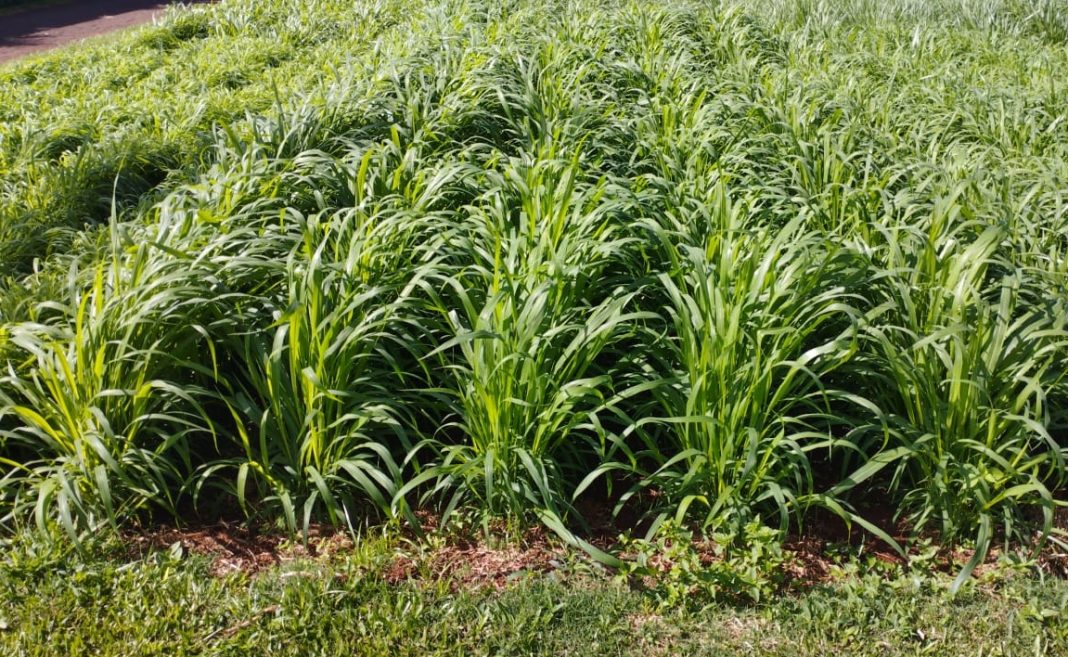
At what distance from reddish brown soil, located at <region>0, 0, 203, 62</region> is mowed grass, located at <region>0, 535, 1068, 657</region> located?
9585 mm

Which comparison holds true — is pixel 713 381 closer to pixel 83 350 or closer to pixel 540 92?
pixel 83 350

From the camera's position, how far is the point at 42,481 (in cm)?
289

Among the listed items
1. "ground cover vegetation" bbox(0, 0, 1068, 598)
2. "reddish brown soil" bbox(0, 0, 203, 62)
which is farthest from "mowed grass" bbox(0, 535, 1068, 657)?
"reddish brown soil" bbox(0, 0, 203, 62)

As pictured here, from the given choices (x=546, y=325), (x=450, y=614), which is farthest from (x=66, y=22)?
(x=450, y=614)

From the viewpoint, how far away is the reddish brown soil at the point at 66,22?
1144cm

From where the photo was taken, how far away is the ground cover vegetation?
114 inches

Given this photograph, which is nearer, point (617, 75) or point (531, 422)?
point (531, 422)

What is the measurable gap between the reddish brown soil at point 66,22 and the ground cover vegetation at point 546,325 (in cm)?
765

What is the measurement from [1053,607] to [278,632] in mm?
2130

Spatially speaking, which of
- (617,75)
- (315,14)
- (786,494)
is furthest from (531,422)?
(315,14)

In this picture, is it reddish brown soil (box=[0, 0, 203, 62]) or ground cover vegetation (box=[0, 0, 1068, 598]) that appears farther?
reddish brown soil (box=[0, 0, 203, 62])

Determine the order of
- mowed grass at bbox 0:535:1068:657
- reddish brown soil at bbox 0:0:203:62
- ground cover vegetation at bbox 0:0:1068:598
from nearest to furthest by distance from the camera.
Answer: mowed grass at bbox 0:535:1068:657 < ground cover vegetation at bbox 0:0:1068:598 < reddish brown soil at bbox 0:0:203:62

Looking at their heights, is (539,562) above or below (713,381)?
below

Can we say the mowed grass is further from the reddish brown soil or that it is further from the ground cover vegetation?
the reddish brown soil
